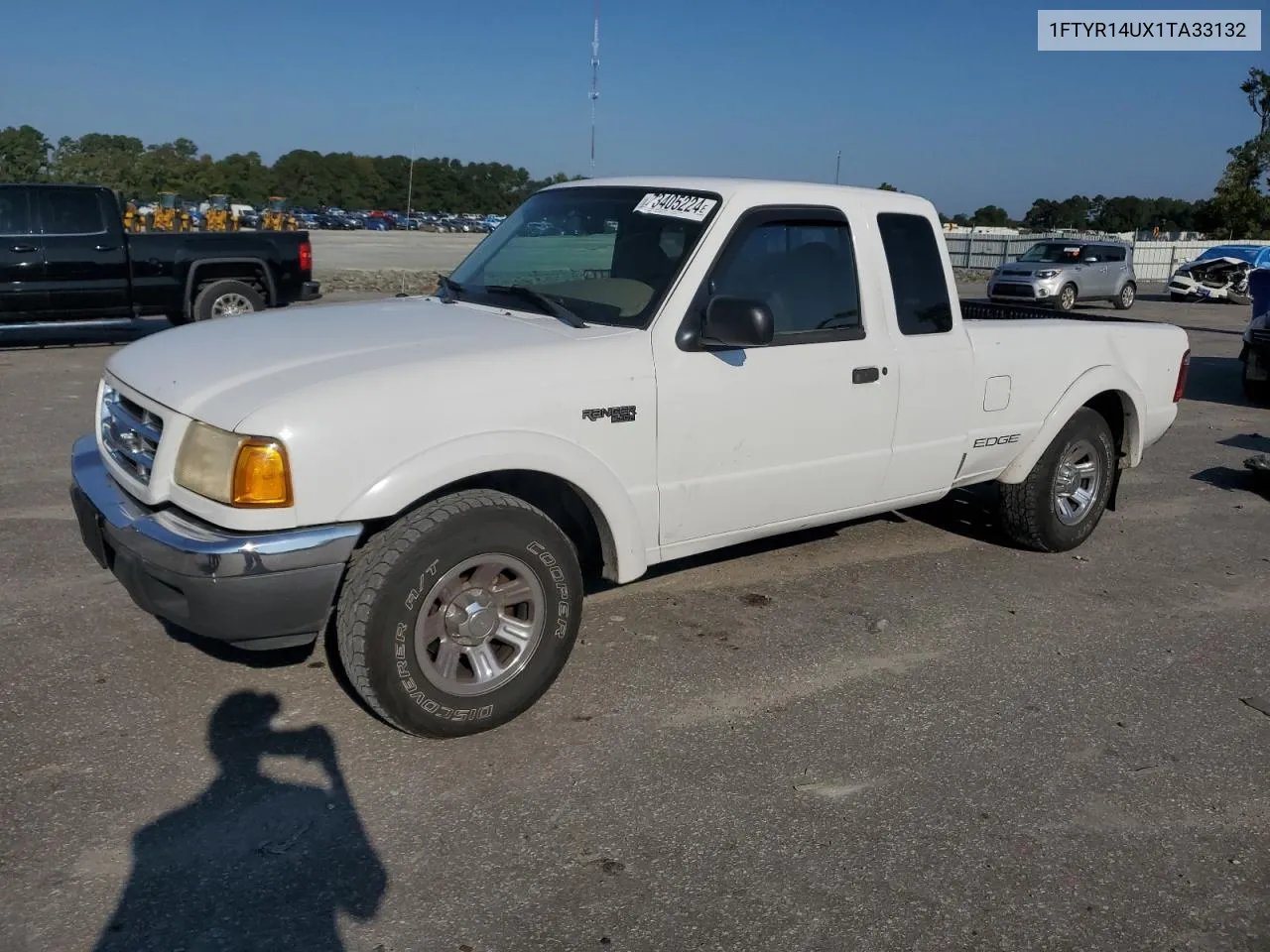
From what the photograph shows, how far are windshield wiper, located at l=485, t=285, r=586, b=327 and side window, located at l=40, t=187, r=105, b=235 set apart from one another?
9.18 metres

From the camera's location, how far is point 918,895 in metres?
2.90

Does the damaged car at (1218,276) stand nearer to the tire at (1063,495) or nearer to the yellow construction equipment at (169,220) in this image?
the yellow construction equipment at (169,220)

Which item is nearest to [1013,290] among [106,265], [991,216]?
[106,265]

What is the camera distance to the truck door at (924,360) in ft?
15.8

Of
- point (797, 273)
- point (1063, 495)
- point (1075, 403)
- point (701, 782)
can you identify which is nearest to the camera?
point (701, 782)

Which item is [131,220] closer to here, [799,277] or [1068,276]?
[799,277]

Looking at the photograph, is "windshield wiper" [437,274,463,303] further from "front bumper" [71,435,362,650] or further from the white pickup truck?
"front bumper" [71,435,362,650]

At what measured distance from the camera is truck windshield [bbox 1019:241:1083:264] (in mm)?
23847

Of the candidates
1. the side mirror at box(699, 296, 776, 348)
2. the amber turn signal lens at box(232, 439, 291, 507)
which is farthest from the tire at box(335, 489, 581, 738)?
the side mirror at box(699, 296, 776, 348)

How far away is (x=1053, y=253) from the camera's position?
79.2 ft

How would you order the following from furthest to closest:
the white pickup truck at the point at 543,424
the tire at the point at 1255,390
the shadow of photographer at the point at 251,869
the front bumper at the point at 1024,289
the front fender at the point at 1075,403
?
the front bumper at the point at 1024,289 < the tire at the point at 1255,390 < the front fender at the point at 1075,403 < the white pickup truck at the point at 543,424 < the shadow of photographer at the point at 251,869

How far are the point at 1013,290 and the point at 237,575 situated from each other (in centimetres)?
2257

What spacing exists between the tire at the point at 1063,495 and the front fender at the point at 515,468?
101 inches

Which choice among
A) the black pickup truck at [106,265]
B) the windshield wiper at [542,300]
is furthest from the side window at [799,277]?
the black pickup truck at [106,265]
